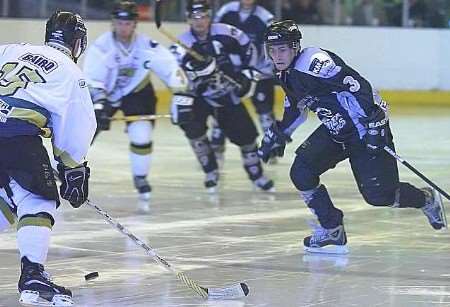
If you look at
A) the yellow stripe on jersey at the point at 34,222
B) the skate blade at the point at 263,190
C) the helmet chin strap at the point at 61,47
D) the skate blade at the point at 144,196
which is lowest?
the skate blade at the point at 263,190

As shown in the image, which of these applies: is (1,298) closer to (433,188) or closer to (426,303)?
(426,303)

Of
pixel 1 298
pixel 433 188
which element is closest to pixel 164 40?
pixel 433 188

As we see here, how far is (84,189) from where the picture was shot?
16.0 feet

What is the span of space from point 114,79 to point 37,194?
3.41 metres

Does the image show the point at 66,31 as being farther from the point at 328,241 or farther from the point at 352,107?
the point at 328,241

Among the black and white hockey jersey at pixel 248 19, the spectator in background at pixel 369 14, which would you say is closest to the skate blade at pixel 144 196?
the black and white hockey jersey at pixel 248 19

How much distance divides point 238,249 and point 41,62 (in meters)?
1.84

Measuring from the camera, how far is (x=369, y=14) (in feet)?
56.2

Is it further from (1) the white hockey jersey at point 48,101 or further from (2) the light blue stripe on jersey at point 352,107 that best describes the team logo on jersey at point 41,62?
(2) the light blue stripe on jersey at point 352,107

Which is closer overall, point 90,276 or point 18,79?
point 18,79

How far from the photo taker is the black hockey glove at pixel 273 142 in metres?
6.20

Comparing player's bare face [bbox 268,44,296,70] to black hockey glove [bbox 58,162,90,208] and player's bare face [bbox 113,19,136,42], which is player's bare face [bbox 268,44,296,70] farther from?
player's bare face [bbox 113,19,136,42]

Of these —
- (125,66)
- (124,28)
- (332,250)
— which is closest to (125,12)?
(124,28)

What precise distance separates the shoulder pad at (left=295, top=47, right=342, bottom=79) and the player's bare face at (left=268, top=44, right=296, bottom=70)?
0.15 feet
